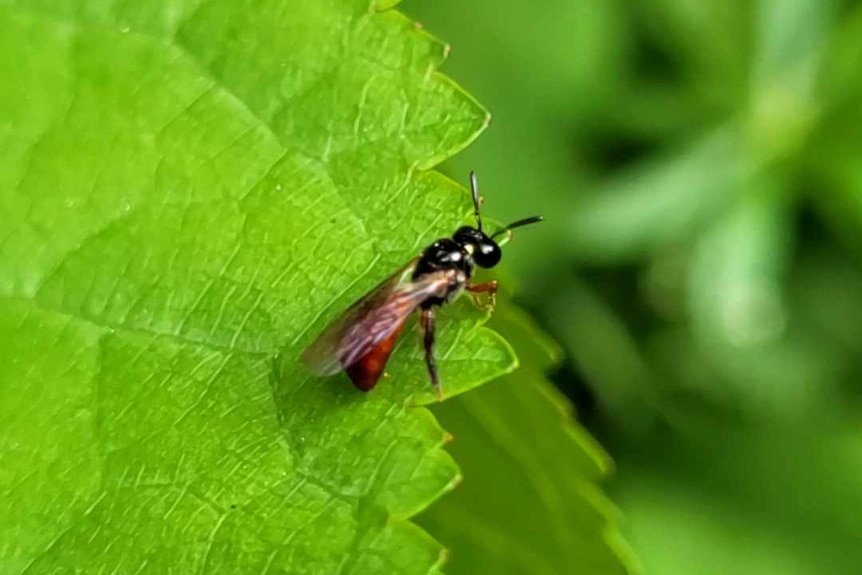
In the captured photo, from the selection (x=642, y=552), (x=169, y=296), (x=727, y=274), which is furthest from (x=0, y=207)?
(x=727, y=274)

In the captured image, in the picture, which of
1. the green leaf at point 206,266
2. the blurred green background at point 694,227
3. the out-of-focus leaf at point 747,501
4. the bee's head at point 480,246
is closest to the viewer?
the green leaf at point 206,266

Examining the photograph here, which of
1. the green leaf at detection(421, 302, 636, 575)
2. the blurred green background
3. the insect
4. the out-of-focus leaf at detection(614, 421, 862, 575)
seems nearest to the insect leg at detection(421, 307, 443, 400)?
the insect

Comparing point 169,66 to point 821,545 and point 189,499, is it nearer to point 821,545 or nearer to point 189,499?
point 189,499

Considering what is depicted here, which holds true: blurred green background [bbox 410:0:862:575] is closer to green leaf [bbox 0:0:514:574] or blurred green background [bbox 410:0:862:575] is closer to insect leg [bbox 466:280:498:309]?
insect leg [bbox 466:280:498:309]

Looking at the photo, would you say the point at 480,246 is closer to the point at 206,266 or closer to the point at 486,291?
the point at 486,291

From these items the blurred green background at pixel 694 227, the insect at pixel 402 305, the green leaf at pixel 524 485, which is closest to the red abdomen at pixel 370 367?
the insect at pixel 402 305

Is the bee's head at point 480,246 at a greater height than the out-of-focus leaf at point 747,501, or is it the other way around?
the bee's head at point 480,246

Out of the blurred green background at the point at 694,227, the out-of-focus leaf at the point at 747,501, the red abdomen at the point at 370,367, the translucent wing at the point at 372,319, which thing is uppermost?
the translucent wing at the point at 372,319

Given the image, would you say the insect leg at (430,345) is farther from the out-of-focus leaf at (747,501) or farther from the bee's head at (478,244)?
the out-of-focus leaf at (747,501)
